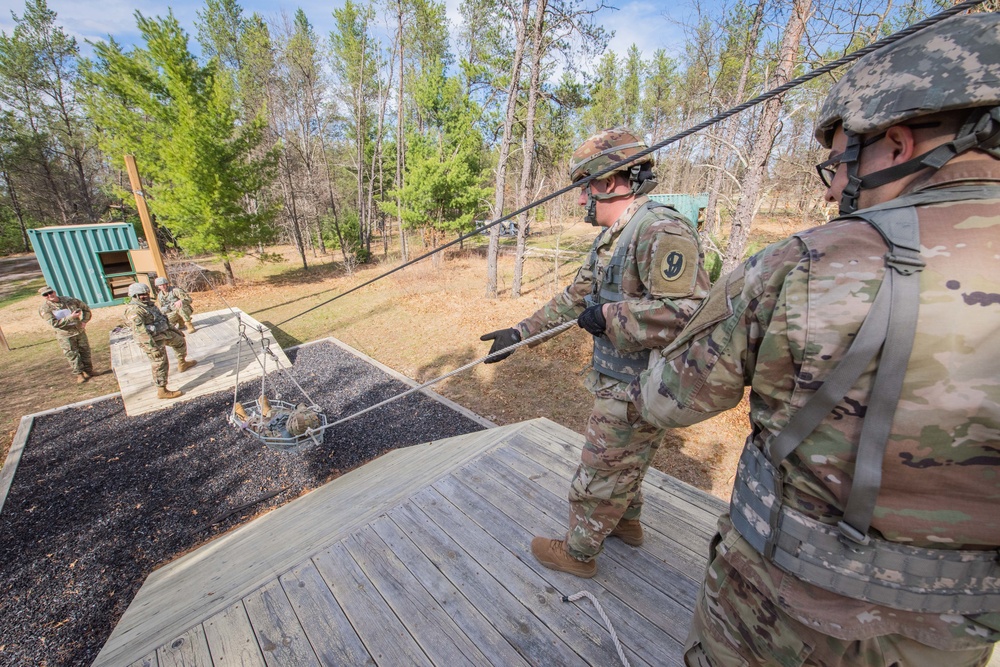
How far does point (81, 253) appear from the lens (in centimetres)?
1209

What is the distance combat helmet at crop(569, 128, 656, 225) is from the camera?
2.25 meters

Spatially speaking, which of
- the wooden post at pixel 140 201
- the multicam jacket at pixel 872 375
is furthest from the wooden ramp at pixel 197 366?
the multicam jacket at pixel 872 375

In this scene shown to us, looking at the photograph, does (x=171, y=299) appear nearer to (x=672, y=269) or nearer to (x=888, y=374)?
(x=672, y=269)

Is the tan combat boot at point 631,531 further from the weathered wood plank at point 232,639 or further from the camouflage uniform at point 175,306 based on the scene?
the camouflage uniform at point 175,306

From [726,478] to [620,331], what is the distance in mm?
4430

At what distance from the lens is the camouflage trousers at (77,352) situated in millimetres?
7863

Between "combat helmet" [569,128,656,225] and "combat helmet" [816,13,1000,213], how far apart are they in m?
1.21

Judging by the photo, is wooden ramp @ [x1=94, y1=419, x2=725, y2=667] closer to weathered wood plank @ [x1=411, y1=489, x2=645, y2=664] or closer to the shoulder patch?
weathered wood plank @ [x1=411, y1=489, x2=645, y2=664]

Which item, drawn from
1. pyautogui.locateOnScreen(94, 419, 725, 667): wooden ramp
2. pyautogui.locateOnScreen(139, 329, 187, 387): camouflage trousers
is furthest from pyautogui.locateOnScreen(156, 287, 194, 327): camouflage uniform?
pyautogui.locateOnScreen(94, 419, 725, 667): wooden ramp

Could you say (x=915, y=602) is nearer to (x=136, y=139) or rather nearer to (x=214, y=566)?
(x=214, y=566)

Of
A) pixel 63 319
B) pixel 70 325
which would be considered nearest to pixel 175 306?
pixel 70 325

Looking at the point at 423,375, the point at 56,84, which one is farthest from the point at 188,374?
the point at 56,84

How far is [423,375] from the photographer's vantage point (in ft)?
28.0

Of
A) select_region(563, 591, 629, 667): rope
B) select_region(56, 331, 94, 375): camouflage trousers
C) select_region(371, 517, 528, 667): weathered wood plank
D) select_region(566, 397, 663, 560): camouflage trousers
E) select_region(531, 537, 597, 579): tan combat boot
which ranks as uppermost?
select_region(566, 397, 663, 560): camouflage trousers
